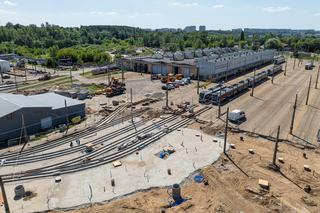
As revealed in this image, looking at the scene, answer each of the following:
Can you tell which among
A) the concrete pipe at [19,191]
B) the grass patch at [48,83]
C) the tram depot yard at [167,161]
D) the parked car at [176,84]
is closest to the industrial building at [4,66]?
the grass patch at [48,83]

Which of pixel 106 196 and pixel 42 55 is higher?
pixel 42 55

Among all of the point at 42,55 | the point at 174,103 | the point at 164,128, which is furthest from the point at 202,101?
the point at 42,55

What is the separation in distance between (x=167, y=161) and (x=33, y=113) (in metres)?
18.8

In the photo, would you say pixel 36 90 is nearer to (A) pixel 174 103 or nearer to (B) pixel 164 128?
(A) pixel 174 103

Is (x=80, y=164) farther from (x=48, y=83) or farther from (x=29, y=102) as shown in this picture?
(x=48, y=83)

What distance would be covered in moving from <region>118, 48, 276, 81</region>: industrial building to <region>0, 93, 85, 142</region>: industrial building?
3664 cm

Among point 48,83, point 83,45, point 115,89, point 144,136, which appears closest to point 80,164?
point 144,136

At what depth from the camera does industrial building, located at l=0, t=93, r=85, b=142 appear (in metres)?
30.6

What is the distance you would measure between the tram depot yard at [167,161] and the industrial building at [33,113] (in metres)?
2.23

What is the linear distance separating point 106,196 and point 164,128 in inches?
595

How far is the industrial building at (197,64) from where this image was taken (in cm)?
6534

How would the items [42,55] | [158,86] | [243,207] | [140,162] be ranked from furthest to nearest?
[42,55], [158,86], [140,162], [243,207]

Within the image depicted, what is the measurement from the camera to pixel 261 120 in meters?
37.2

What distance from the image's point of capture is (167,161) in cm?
2598
